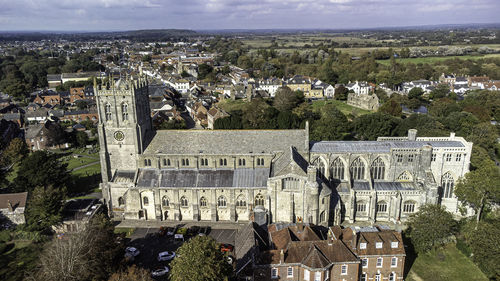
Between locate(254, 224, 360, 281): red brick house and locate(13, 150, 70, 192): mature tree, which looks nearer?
locate(254, 224, 360, 281): red brick house

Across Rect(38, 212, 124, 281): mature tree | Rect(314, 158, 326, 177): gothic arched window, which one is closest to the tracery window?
Rect(314, 158, 326, 177): gothic arched window

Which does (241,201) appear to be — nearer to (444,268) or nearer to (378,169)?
(378,169)

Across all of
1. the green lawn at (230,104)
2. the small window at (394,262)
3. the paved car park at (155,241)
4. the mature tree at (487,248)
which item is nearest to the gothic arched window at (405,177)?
the mature tree at (487,248)

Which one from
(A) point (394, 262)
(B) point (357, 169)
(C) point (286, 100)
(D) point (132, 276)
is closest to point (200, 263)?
(D) point (132, 276)

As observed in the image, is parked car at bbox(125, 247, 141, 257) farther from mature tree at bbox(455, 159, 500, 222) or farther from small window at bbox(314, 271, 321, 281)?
mature tree at bbox(455, 159, 500, 222)

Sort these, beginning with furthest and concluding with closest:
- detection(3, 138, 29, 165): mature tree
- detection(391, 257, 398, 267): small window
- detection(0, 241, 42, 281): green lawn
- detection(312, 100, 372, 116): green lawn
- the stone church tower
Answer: detection(312, 100, 372, 116): green lawn
detection(3, 138, 29, 165): mature tree
the stone church tower
detection(0, 241, 42, 281): green lawn
detection(391, 257, 398, 267): small window

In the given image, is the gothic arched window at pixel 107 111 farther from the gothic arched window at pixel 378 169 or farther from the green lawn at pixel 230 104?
the green lawn at pixel 230 104

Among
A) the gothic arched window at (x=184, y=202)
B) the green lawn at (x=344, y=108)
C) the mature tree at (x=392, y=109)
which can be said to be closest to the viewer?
the gothic arched window at (x=184, y=202)

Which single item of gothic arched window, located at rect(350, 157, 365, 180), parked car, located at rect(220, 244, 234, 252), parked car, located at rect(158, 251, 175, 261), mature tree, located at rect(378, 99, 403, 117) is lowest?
parked car, located at rect(158, 251, 175, 261)
